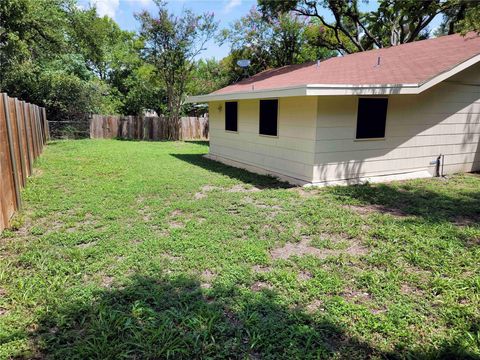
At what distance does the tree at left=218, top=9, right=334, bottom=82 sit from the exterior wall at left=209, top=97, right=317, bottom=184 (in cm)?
1160

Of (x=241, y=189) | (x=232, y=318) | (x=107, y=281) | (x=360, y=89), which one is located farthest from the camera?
(x=241, y=189)

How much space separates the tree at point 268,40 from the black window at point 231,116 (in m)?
11.4

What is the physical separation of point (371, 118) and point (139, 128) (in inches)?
587

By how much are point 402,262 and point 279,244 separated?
4.68ft

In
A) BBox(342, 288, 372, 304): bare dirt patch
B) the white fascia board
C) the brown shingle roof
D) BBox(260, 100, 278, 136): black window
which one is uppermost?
the brown shingle roof

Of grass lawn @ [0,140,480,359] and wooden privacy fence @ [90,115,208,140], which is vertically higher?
wooden privacy fence @ [90,115,208,140]

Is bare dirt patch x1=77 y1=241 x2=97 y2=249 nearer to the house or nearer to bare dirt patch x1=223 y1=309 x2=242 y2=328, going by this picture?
bare dirt patch x1=223 y1=309 x2=242 y2=328

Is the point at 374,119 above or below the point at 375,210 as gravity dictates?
above

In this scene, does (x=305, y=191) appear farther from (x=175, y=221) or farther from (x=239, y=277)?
(x=239, y=277)

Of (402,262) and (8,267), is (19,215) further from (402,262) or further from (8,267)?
(402,262)

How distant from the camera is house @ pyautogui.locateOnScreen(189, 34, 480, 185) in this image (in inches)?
280

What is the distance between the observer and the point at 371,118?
7.63 metres

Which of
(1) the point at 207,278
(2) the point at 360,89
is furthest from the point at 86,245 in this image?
(2) the point at 360,89

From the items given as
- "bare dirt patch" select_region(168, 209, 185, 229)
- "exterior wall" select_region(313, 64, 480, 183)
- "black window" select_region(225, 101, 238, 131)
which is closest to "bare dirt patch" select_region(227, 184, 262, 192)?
"exterior wall" select_region(313, 64, 480, 183)
